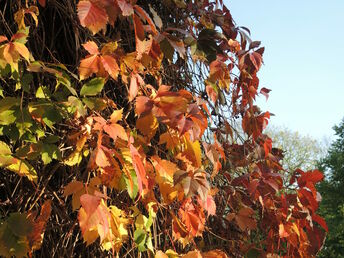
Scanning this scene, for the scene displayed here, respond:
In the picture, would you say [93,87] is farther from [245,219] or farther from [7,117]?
[245,219]

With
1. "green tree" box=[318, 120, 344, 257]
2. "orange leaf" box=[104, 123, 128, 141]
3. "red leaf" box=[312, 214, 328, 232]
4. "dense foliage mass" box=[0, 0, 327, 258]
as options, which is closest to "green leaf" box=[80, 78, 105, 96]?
"dense foliage mass" box=[0, 0, 327, 258]

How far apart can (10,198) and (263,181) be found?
0.76 meters

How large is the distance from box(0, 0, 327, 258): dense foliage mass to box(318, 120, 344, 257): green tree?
10117 millimetres

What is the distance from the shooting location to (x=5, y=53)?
960 millimetres

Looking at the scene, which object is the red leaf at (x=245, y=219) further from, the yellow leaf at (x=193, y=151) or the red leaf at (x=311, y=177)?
the yellow leaf at (x=193, y=151)

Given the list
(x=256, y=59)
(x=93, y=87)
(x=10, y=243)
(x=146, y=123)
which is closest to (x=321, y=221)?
(x=256, y=59)

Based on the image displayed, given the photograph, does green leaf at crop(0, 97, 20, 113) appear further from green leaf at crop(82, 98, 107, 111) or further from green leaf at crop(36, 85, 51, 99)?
green leaf at crop(82, 98, 107, 111)

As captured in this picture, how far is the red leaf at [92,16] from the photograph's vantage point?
906mm

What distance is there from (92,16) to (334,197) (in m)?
12.4

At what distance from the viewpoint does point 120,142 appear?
100cm

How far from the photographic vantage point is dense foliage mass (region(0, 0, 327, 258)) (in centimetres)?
97

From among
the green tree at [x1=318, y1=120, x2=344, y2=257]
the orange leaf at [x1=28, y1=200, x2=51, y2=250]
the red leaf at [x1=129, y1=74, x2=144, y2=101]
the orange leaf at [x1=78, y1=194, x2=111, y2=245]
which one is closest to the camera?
the orange leaf at [x1=78, y1=194, x2=111, y2=245]

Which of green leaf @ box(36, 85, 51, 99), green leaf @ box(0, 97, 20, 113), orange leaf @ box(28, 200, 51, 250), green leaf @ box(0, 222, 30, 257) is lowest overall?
green leaf @ box(0, 222, 30, 257)

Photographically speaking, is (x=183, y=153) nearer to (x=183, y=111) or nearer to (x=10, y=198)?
(x=183, y=111)
